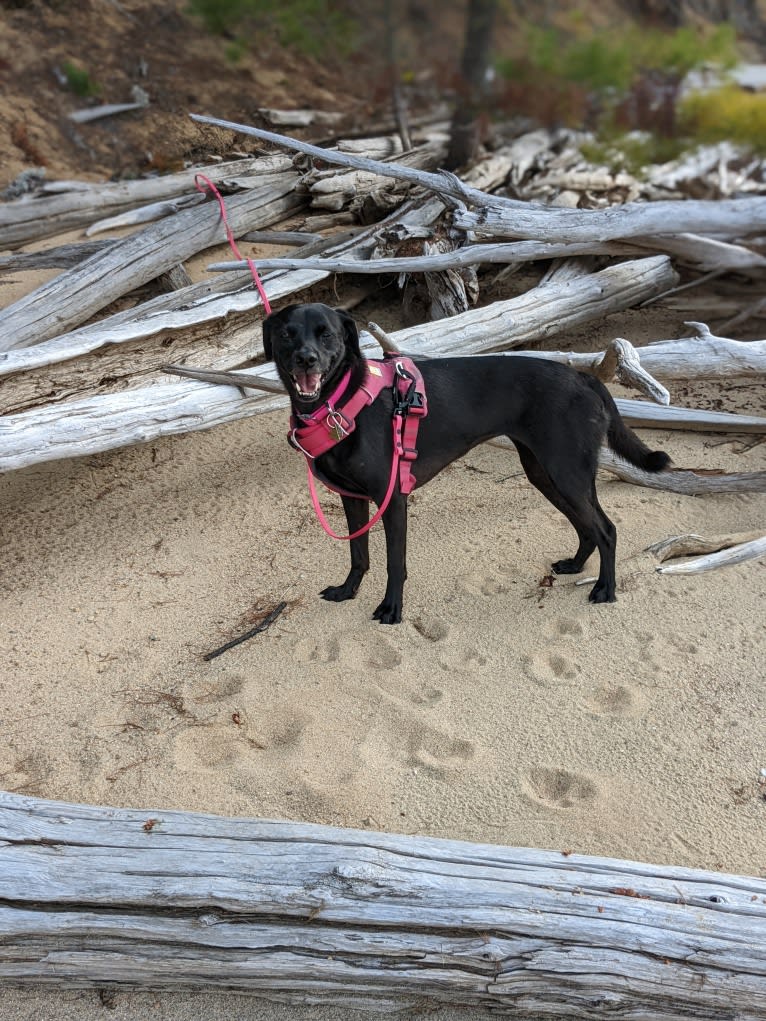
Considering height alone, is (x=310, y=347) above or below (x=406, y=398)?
above

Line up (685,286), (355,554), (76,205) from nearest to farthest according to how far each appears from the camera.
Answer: (355,554) → (685,286) → (76,205)

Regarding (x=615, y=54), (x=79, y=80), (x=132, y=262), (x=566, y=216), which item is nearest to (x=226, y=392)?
(x=132, y=262)

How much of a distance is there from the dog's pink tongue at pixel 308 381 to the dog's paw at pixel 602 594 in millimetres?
1388

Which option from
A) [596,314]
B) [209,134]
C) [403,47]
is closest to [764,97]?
[596,314]

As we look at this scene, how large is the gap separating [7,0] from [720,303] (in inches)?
226

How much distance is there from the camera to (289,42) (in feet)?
17.1

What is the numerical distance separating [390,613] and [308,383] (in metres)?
1.00

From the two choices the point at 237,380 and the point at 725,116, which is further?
the point at 725,116

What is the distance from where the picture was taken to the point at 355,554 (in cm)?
362

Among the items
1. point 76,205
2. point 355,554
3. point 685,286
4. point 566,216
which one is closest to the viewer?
point 355,554

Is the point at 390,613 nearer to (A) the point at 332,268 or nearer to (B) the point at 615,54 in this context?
(A) the point at 332,268

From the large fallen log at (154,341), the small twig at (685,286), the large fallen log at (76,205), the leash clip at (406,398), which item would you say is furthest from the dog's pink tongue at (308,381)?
the large fallen log at (76,205)

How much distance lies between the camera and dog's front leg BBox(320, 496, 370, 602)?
356cm

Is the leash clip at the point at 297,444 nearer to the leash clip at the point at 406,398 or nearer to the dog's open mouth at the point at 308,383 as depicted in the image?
the dog's open mouth at the point at 308,383
